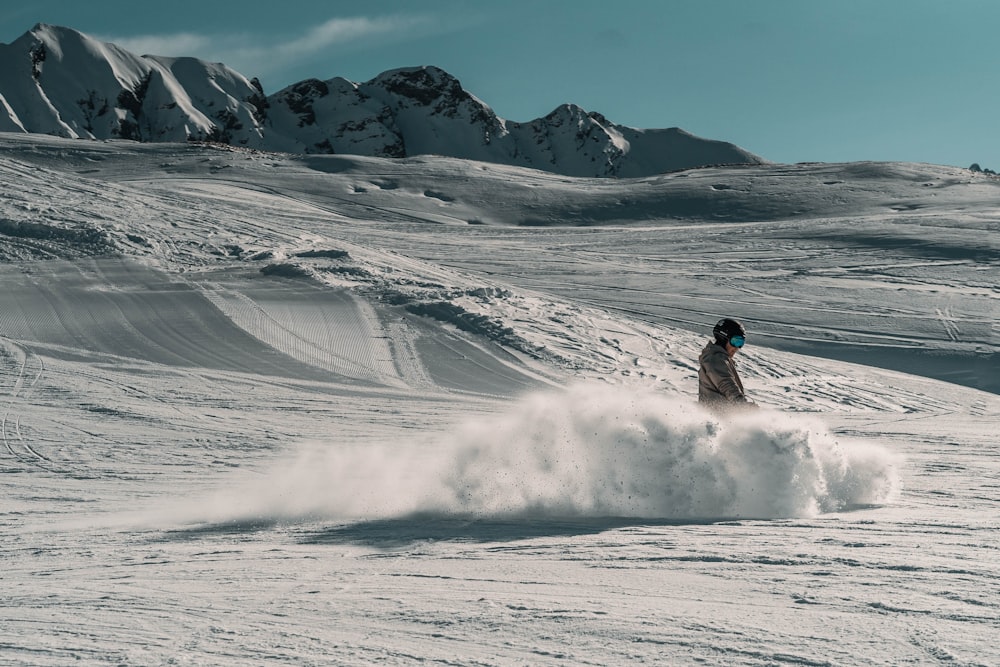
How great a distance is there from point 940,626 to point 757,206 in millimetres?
43289

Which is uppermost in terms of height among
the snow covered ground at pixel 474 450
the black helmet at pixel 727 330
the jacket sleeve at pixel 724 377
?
the black helmet at pixel 727 330

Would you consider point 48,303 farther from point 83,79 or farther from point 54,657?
point 83,79

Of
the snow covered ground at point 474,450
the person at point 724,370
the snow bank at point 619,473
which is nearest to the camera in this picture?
the snow covered ground at point 474,450

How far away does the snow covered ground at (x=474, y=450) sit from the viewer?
4438mm

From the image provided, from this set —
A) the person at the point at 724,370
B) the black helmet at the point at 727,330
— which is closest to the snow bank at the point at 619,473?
the person at the point at 724,370

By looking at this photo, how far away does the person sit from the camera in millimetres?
6906

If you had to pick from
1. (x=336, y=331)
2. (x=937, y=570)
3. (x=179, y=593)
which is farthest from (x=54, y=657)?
(x=336, y=331)

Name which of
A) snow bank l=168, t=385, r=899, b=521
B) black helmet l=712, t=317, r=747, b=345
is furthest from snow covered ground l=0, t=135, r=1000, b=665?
black helmet l=712, t=317, r=747, b=345

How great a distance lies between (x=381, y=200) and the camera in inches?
1793

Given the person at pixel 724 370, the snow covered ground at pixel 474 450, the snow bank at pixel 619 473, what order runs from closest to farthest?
the snow covered ground at pixel 474 450 < the snow bank at pixel 619 473 < the person at pixel 724 370

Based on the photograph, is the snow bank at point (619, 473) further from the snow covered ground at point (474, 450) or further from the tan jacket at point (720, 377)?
the tan jacket at point (720, 377)

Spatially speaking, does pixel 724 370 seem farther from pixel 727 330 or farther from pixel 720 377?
pixel 727 330

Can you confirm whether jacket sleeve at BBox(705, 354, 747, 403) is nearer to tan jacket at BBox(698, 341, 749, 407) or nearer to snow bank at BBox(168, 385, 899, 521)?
tan jacket at BBox(698, 341, 749, 407)

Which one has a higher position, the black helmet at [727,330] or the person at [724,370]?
the black helmet at [727,330]
